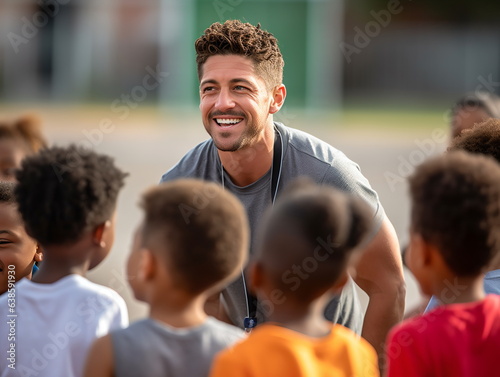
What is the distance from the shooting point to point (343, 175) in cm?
409

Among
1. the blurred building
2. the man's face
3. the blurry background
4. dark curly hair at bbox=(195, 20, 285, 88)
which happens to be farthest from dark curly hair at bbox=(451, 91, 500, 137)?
the blurred building

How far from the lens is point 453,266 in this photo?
262 cm

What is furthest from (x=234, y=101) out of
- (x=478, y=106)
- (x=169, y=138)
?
(x=169, y=138)

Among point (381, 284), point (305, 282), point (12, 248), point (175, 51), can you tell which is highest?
point (305, 282)

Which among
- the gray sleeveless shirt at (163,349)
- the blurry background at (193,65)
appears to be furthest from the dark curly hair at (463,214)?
the blurry background at (193,65)

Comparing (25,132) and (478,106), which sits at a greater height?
(478,106)

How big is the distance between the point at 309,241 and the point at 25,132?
3.76 m

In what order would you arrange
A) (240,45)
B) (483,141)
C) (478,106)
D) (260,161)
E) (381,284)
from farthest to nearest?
(478,106) < (240,45) < (260,161) < (381,284) < (483,141)

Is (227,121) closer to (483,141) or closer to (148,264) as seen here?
(483,141)

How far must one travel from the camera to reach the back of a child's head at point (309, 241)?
2.44 metres

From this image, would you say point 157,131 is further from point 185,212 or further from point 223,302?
point 185,212

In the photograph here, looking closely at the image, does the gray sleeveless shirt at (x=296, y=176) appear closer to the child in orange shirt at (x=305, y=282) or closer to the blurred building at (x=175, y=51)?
the child in orange shirt at (x=305, y=282)

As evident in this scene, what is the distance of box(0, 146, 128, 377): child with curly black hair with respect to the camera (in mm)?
2779

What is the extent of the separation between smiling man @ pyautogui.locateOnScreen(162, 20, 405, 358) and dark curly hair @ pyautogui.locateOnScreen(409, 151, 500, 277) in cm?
134
